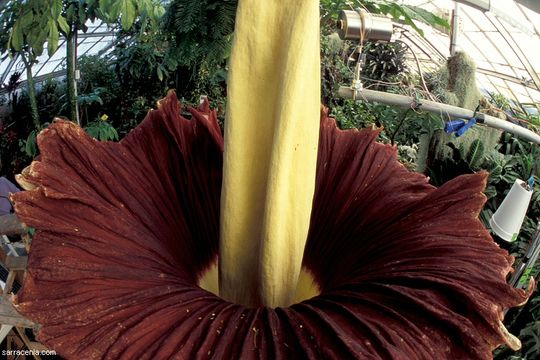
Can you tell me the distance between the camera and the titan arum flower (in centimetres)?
45

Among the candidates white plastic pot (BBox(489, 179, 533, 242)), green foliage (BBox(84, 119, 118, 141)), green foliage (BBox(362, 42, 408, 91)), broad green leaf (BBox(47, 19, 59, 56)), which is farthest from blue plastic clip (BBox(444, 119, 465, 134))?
green foliage (BBox(362, 42, 408, 91))

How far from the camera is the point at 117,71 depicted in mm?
5129

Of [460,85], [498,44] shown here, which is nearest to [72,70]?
[460,85]

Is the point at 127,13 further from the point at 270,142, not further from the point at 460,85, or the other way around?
the point at 460,85

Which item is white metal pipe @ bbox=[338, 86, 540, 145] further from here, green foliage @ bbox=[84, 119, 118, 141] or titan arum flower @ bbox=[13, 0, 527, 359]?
green foliage @ bbox=[84, 119, 118, 141]

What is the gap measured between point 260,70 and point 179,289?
0.24 m

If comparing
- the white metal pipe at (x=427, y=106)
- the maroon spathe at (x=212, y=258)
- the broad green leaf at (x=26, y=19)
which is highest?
the broad green leaf at (x=26, y=19)

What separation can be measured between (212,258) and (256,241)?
0.15m

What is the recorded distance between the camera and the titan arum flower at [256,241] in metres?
0.45

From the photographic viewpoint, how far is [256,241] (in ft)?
2.06

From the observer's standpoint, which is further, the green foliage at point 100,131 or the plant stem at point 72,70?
the plant stem at point 72,70

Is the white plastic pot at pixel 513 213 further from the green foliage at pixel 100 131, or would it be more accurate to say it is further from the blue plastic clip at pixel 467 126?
the green foliage at pixel 100 131

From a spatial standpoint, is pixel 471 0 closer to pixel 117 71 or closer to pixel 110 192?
pixel 117 71

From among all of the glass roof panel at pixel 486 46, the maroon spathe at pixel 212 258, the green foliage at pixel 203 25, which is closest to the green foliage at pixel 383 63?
the glass roof panel at pixel 486 46
